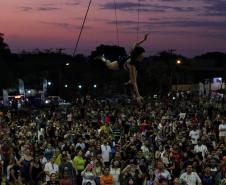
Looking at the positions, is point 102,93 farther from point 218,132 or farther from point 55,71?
point 218,132

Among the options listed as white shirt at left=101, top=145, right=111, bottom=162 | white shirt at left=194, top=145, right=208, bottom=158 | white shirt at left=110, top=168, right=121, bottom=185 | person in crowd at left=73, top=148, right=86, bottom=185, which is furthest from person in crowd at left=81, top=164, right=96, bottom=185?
white shirt at left=194, top=145, right=208, bottom=158

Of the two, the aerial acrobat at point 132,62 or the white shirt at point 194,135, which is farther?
the white shirt at point 194,135

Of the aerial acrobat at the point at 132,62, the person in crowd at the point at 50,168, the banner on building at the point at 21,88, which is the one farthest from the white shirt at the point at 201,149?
the banner on building at the point at 21,88

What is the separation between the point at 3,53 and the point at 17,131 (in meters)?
69.9

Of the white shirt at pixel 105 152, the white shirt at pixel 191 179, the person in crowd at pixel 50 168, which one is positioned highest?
the white shirt at pixel 191 179

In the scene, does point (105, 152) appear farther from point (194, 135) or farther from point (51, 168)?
point (194, 135)

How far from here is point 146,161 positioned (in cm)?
1759

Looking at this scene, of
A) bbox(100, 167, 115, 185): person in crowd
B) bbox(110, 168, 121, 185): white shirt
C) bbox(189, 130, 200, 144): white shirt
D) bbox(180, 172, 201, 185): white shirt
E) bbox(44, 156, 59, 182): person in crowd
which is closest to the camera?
bbox(180, 172, 201, 185): white shirt

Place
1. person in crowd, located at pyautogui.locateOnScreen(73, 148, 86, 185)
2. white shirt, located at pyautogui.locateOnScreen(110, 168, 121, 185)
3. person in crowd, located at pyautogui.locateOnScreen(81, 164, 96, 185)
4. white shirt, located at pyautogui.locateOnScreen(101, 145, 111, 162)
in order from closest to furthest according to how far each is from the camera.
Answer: person in crowd, located at pyautogui.locateOnScreen(81, 164, 96, 185)
white shirt, located at pyautogui.locateOnScreen(110, 168, 121, 185)
person in crowd, located at pyautogui.locateOnScreen(73, 148, 86, 185)
white shirt, located at pyautogui.locateOnScreen(101, 145, 111, 162)

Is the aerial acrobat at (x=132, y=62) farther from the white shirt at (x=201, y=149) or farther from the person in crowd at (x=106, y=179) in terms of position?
the white shirt at (x=201, y=149)

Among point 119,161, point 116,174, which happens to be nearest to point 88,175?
point 116,174

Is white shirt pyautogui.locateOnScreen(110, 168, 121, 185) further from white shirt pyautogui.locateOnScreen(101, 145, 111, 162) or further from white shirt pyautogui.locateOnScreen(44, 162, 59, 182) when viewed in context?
white shirt pyautogui.locateOnScreen(101, 145, 111, 162)

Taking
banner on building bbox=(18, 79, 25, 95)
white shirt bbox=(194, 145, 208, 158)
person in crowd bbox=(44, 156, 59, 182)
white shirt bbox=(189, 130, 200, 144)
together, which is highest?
person in crowd bbox=(44, 156, 59, 182)

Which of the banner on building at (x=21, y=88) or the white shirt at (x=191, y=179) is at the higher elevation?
the white shirt at (x=191, y=179)
